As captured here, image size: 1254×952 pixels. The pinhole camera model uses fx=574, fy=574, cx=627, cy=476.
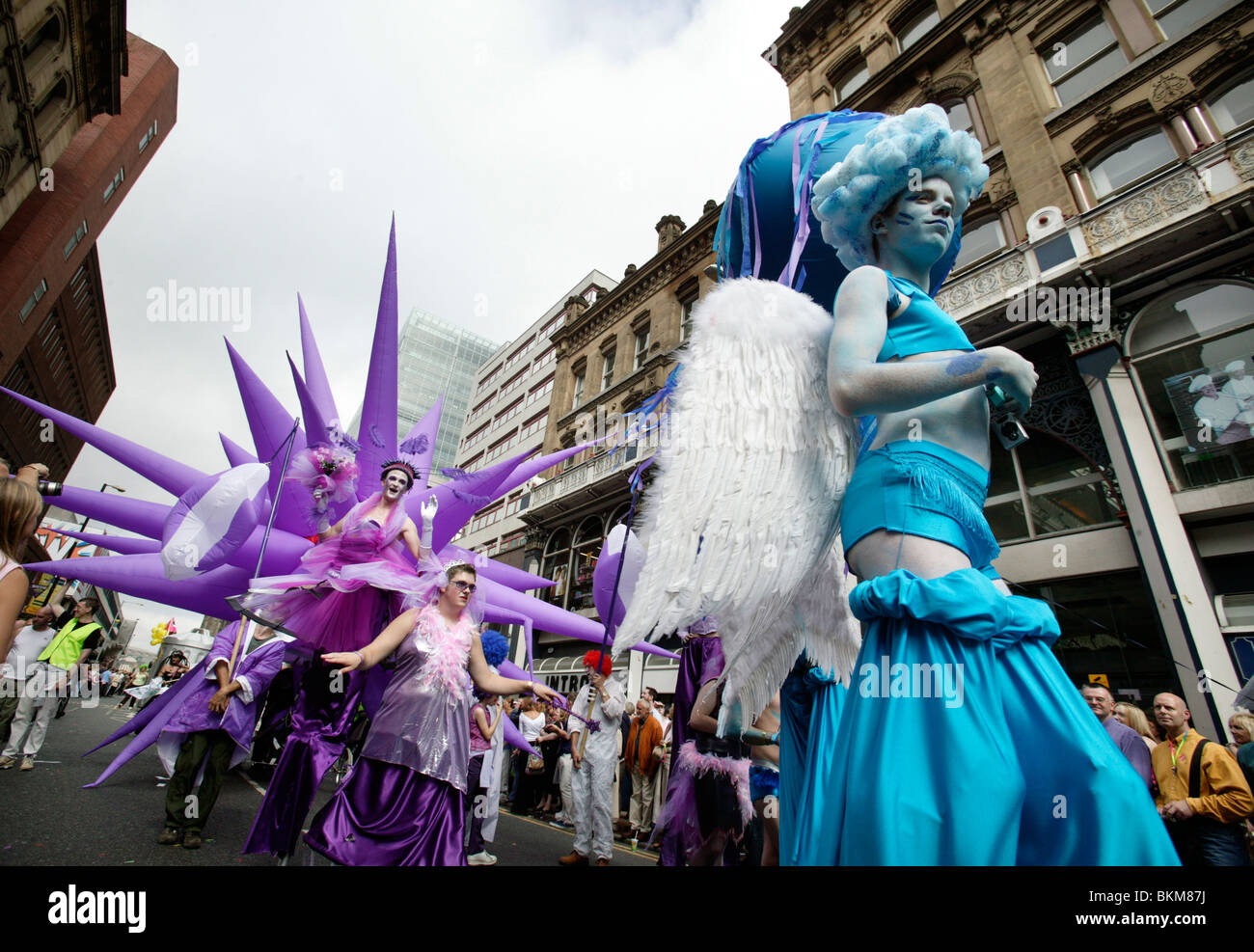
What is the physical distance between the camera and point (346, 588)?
126 inches

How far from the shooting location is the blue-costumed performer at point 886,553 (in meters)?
0.88

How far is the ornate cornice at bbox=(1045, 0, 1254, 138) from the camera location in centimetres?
834

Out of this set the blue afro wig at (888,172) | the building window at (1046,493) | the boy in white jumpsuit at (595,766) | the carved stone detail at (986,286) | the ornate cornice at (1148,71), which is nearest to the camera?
the blue afro wig at (888,172)

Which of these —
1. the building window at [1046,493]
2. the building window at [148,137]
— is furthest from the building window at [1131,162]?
the building window at [148,137]

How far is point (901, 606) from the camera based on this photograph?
3.32ft

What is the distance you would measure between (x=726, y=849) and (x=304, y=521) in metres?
3.72

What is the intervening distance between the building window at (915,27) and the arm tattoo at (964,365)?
16.1 m

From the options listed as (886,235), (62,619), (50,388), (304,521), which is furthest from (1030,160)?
(50,388)

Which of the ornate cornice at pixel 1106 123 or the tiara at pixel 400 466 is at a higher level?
the ornate cornice at pixel 1106 123

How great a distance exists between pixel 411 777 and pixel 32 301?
31774 millimetres

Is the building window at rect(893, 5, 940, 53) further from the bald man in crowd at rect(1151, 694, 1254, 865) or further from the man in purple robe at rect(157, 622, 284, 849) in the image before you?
the man in purple robe at rect(157, 622, 284, 849)

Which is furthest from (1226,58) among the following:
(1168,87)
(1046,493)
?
(1046,493)

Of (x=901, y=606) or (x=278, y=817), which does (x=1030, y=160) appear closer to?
(x=901, y=606)

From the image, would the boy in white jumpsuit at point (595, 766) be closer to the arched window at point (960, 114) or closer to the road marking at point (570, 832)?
the road marking at point (570, 832)
